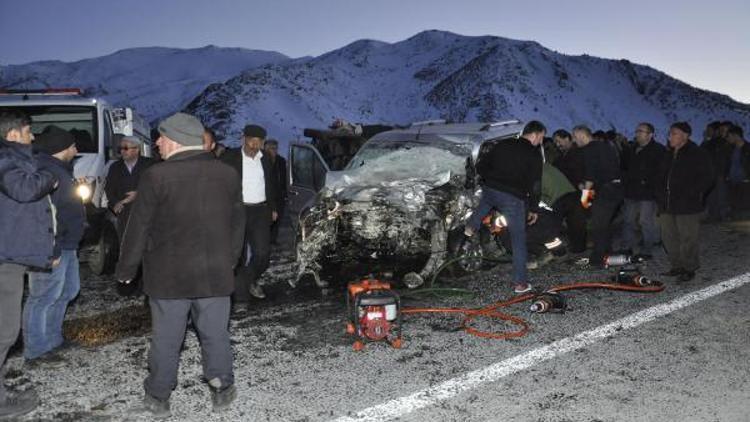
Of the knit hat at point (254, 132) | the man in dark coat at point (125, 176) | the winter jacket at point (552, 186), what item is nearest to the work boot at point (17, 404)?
the man in dark coat at point (125, 176)

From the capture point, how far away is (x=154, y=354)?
357 cm

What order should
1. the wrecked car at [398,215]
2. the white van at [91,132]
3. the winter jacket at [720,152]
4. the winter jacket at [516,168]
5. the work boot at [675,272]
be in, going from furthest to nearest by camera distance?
the winter jacket at [720,152] < the white van at [91,132] < the work boot at [675,272] < the wrecked car at [398,215] < the winter jacket at [516,168]

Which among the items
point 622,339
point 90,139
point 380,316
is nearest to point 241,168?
point 380,316

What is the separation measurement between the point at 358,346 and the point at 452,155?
3.77 meters

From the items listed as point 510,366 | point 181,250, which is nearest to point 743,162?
point 510,366

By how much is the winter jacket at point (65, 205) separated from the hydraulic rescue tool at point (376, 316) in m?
2.25

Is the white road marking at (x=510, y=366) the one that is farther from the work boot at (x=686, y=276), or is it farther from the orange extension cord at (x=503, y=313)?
the work boot at (x=686, y=276)

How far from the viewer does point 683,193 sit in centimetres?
695

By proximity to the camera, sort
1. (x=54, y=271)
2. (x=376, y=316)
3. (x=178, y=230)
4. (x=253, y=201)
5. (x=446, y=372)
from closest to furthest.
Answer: (x=178, y=230) → (x=446, y=372) → (x=54, y=271) → (x=376, y=316) → (x=253, y=201)

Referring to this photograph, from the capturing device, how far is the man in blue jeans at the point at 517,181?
21.4 feet

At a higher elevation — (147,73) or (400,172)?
(147,73)

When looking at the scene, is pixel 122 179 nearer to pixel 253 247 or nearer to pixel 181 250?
pixel 253 247

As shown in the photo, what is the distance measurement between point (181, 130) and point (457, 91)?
85830mm

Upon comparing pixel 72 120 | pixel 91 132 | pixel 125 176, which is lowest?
pixel 125 176
